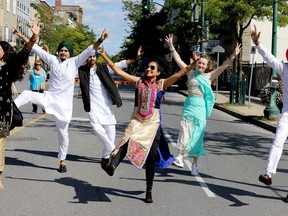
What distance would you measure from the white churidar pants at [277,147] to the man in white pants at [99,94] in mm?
2688

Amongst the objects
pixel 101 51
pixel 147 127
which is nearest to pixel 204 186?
pixel 147 127

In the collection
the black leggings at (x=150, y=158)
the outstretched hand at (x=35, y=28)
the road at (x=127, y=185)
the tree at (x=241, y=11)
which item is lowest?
the road at (x=127, y=185)

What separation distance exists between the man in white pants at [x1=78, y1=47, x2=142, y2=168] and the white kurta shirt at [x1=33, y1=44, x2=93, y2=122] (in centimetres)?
30

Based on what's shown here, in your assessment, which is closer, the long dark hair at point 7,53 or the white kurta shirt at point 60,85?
the long dark hair at point 7,53

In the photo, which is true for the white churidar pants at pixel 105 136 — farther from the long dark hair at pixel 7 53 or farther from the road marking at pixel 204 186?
the long dark hair at pixel 7 53

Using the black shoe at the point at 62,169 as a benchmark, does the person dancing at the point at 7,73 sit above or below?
above

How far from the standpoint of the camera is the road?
20.6 ft

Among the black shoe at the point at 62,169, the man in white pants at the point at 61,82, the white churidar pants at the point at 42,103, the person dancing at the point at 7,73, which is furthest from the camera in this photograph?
the black shoe at the point at 62,169

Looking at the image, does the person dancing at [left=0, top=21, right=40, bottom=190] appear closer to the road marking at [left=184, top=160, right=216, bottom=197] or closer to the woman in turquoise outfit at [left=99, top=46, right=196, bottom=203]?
the woman in turquoise outfit at [left=99, top=46, right=196, bottom=203]

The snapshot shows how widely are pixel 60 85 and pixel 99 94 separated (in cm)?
67

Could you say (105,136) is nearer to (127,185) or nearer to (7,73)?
(127,185)

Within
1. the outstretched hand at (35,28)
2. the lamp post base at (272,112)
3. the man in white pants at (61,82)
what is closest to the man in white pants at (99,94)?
the man in white pants at (61,82)

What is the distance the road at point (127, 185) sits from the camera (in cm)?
627

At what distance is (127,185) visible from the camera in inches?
298
